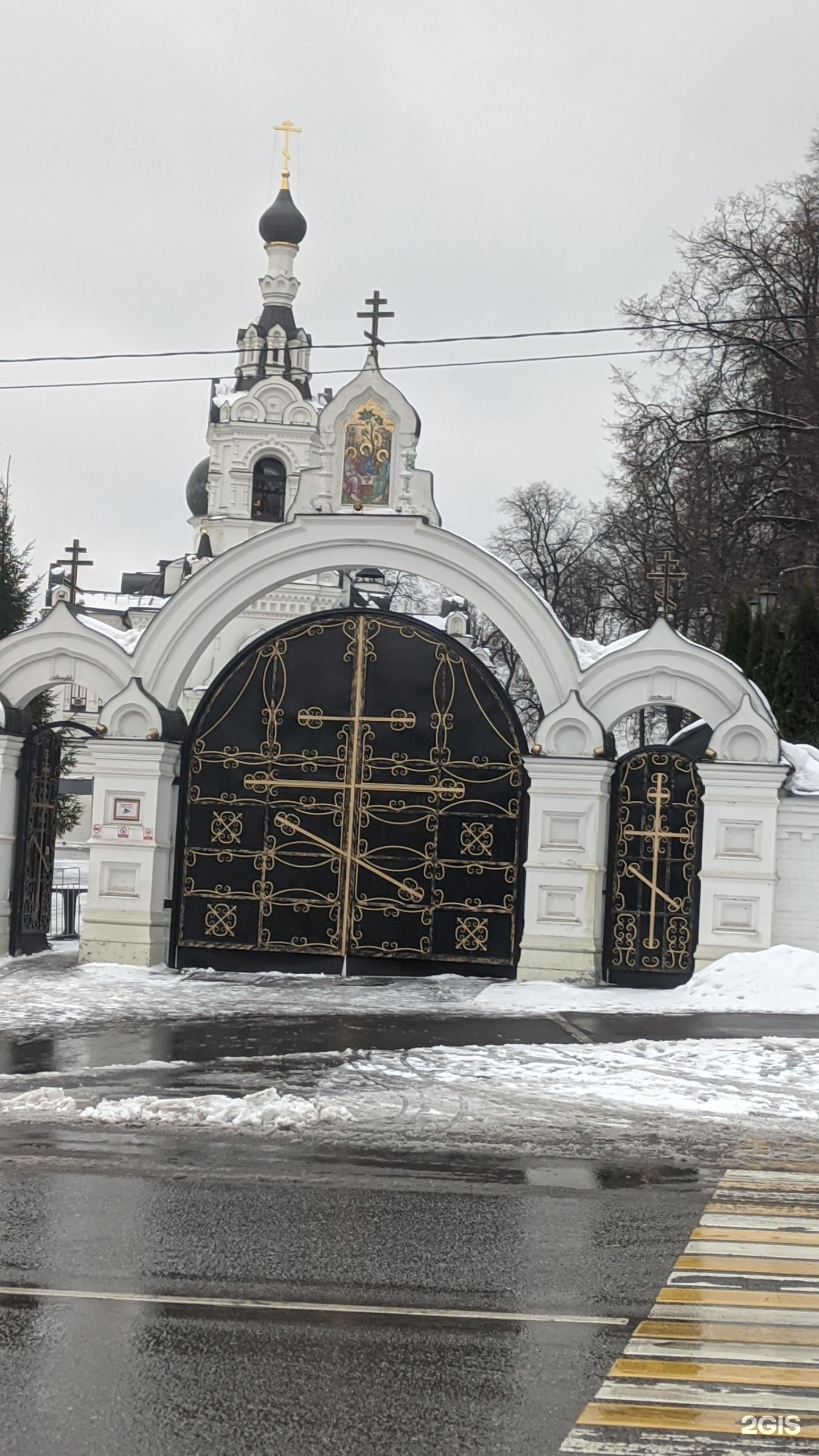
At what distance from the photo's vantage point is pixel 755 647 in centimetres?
2161

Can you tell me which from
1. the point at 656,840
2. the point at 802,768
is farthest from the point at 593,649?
the point at 802,768

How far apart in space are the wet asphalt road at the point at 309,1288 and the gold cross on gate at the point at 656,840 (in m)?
8.09

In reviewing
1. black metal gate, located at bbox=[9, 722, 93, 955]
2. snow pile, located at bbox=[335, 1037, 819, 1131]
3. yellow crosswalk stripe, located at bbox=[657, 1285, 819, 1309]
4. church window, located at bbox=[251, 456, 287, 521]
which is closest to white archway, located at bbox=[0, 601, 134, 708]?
black metal gate, located at bbox=[9, 722, 93, 955]

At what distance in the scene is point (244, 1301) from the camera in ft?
16.5

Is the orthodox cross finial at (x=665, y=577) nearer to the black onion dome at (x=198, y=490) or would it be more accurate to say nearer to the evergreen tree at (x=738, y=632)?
the evergreen tree at (x=738, y=632)

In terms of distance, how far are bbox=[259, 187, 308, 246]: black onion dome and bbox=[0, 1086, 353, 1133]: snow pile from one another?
5040 cm

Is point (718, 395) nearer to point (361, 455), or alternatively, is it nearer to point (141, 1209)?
point (361, 455)

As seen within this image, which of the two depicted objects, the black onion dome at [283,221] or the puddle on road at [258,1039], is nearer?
the puddle on road at [258,1039]

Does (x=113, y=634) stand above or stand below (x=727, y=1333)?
above

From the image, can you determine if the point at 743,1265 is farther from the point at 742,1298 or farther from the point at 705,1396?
the point at 705,1396

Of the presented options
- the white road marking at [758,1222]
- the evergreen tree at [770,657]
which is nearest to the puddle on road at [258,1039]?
the white road marking at [758,1222]

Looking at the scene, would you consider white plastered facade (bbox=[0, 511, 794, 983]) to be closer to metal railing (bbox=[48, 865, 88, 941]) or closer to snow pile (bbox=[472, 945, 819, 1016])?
snow pile (bbox=[472, 945, 819, 1016])

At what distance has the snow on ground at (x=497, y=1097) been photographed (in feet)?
27.4

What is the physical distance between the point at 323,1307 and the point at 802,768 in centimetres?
1148
